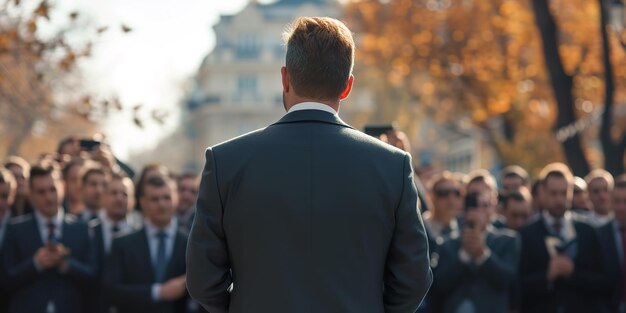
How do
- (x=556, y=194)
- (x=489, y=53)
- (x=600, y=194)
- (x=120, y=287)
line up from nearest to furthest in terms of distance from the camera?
(x=120, y=287) < (x=556, y=194) < (x=600, y=194) < (x=489, y=53)

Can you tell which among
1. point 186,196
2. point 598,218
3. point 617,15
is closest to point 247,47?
point 617,15

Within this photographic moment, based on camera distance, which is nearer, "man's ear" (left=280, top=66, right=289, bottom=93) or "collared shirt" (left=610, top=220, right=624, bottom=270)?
"man's ear" (left=280, top=66, right=289, bottom=93)

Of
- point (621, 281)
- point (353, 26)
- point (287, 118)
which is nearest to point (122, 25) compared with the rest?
point (621, 281)

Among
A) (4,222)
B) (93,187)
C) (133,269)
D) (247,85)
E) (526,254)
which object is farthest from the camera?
(247,85)

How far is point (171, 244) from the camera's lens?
40.0 ft

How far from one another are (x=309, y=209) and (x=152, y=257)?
6.46 metres

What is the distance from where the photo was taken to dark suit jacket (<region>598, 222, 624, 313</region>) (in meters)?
13.5

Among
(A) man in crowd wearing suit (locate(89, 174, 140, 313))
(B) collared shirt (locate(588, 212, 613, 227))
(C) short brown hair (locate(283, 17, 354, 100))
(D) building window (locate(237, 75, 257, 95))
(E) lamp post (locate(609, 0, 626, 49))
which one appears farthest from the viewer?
(D) building window (locate(237, 75, 257, 95))

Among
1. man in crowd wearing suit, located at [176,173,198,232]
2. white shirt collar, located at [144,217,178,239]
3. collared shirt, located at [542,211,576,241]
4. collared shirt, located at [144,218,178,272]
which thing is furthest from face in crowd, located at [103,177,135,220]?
collared shirt, located at [542,211,576,241]

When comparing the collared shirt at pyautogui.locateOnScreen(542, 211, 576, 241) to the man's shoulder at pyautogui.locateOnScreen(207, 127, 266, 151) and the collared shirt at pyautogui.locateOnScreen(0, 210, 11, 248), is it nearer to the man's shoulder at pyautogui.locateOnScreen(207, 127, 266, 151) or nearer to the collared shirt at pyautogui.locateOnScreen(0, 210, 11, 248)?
the collared shirt at pyautogui.locateOnScreen(0, 210, 11, 248)

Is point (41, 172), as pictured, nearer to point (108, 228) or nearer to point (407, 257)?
point (108, 228)

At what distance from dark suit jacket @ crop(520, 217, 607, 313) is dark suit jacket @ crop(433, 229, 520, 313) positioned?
2.38ft

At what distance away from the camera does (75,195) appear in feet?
45.6

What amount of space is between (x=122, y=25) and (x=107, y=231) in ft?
6.01
